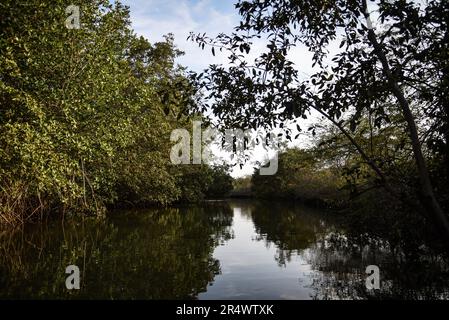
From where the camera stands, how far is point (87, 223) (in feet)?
76.0

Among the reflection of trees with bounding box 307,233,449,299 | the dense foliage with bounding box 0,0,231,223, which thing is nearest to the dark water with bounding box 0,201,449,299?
the reflection of trees with bounding box 307,233,449,299

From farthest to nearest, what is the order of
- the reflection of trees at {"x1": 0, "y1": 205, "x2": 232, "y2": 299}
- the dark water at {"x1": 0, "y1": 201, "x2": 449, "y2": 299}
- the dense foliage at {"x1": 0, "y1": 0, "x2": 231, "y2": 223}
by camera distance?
the dense foliage at {"x1": 0, "y1": 0, "x2": 231, "y2": 223} → the reflection of trees at {"x1": 0, "y1": 205, "x2": 232, "y2": 299} → the dark water at {"x1": 0, "y1": 201, "x2": 449, "y2": 299}

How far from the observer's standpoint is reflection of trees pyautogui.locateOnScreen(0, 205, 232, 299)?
28.3 feet

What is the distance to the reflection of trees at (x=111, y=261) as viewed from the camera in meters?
8.63

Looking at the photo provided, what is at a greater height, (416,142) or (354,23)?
(354,23)

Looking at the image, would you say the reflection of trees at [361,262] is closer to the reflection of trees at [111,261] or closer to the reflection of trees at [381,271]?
the reflection of trees at [381,271]

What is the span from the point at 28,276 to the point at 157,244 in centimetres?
593

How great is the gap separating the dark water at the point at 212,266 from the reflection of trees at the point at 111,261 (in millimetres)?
25

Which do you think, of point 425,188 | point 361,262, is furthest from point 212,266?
point 425,188

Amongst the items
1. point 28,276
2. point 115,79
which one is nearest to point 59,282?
point 28,276

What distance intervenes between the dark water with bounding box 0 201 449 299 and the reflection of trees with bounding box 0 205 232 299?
2 centimetres

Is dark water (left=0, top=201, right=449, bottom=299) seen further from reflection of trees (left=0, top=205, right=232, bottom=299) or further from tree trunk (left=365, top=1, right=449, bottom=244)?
tree trunk (left=365, top=1, right=449, bottom=244)
